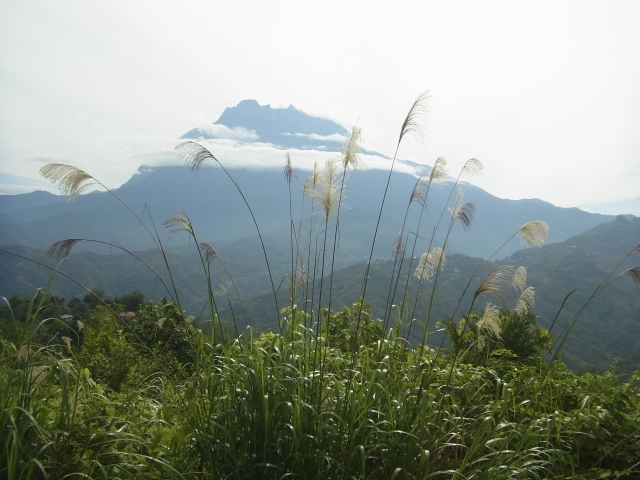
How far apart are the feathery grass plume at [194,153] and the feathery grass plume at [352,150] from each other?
813 millimetres

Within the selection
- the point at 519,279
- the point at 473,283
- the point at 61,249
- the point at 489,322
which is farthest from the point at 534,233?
the point at 473,283

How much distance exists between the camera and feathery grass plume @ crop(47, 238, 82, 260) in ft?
7.35

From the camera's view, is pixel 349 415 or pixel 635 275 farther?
pixel 635 275

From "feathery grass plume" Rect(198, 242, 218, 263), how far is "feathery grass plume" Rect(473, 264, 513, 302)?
1.55 meters

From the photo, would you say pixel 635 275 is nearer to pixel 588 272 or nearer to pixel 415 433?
pixel 415 433

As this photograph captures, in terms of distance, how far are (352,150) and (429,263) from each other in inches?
40.0

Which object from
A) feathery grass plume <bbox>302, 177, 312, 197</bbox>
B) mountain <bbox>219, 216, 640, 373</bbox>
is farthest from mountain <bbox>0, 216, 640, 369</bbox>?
feathery grass plume <bbox>302, 177, 312, 197</bbox>

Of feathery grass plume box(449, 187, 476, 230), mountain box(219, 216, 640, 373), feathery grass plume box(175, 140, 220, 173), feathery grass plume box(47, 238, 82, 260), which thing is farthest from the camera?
mountain box(219, 216, 640, 373)

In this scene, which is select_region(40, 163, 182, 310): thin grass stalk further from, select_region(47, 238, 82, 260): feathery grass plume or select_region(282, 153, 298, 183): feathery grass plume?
select_region(282, 153, 298, 183): feathery grass plume

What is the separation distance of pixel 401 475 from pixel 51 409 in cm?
185

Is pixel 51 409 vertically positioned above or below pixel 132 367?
above

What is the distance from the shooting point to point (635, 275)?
8.26 feet

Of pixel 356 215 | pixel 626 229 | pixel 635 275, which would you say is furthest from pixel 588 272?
pixel 356 215

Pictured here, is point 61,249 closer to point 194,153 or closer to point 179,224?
point 179,224
